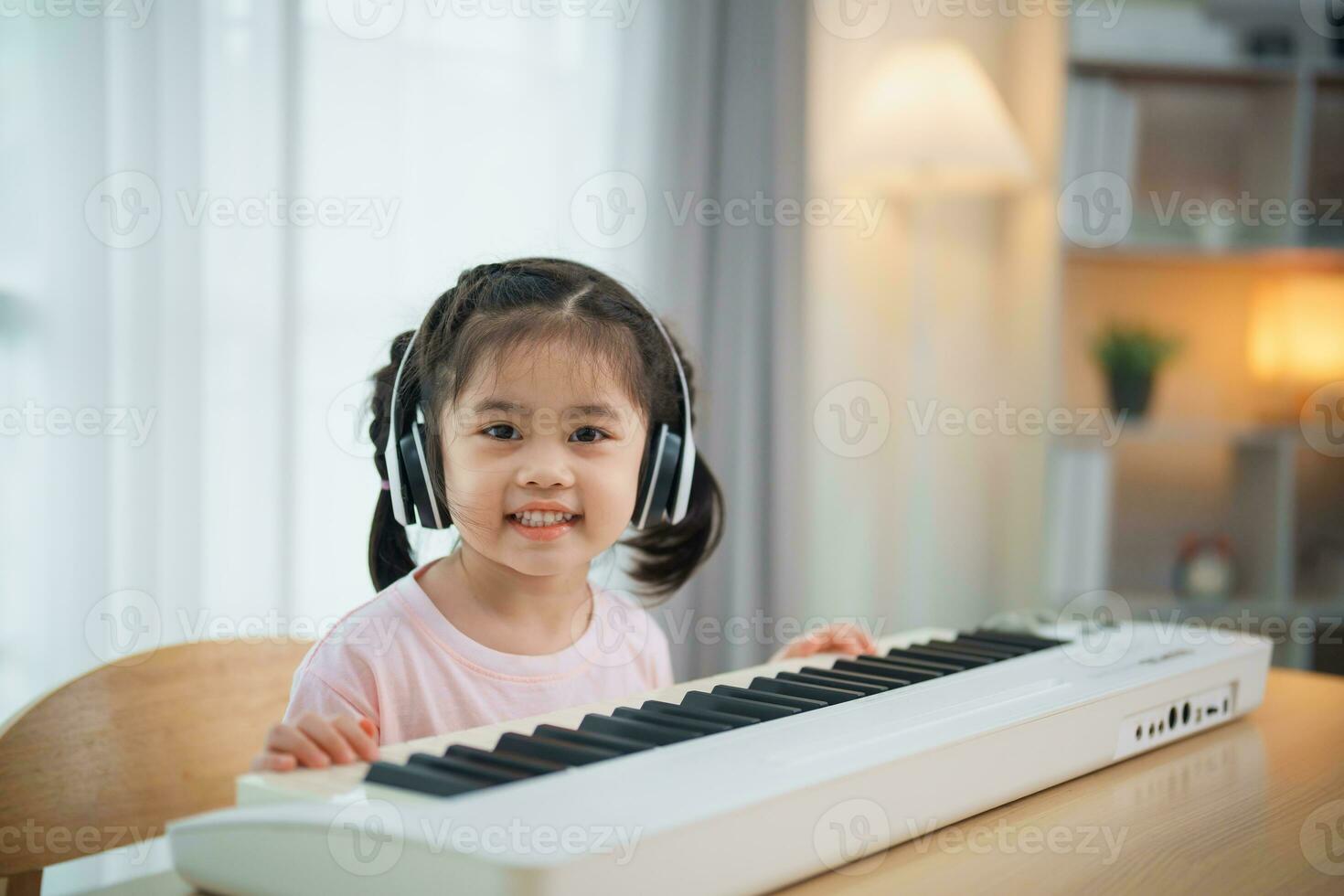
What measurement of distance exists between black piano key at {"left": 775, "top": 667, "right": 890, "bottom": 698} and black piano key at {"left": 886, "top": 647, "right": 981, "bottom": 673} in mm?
87

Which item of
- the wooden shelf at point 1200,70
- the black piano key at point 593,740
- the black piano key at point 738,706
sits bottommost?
the black piano key at point 738,706

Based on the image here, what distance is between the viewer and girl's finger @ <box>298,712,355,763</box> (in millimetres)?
687

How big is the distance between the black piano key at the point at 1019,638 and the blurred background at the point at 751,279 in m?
0.57

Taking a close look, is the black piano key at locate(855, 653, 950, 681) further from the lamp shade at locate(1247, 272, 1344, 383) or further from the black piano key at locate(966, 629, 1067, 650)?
the lamp shade at locate(1247, 272, 1344, 383)

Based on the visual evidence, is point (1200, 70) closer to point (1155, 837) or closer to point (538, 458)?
point (538, 458)

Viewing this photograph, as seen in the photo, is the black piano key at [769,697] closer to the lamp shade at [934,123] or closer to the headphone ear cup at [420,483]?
the headphone ear cup at [420,483]

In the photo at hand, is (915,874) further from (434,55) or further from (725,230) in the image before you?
(725,230)

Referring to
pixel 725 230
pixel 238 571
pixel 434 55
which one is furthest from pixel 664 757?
pixel 725 230

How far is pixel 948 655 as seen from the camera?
1.06 meters

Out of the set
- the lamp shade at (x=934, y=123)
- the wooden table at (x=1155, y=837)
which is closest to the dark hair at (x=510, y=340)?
the wooden table at (x=1155, y=837)

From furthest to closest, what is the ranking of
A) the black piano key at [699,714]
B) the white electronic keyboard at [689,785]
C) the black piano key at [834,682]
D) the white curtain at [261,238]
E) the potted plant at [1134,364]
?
the potted plant at [1134,364] < the white curtain at [261,238] < the black piano key at [834,682] < the black piano key at [699,714] < the white electronic keyboard at [689,785]

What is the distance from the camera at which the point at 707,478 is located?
142 centimetres

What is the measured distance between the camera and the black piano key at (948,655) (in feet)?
3.39

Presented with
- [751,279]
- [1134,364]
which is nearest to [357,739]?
[751,279]
